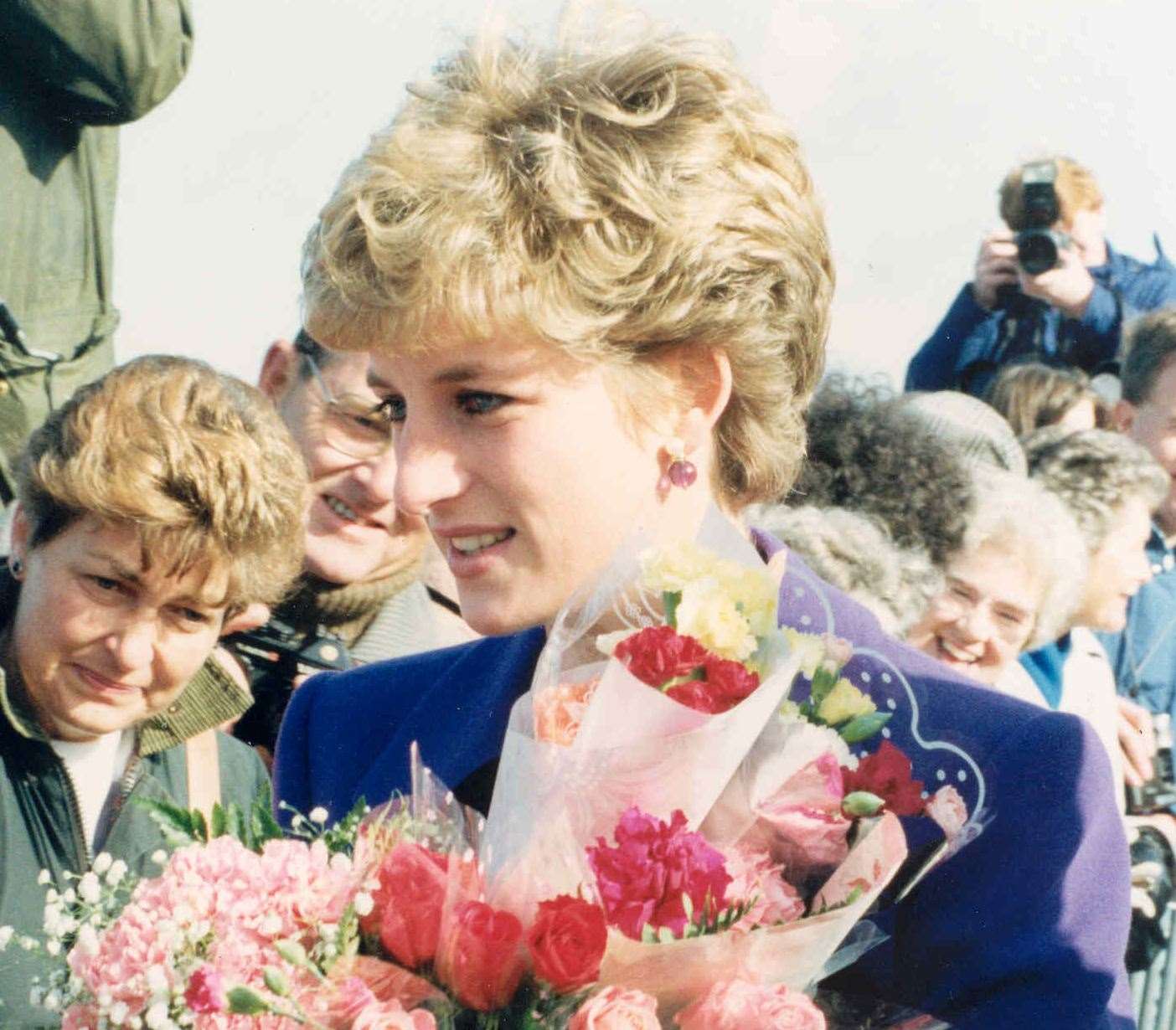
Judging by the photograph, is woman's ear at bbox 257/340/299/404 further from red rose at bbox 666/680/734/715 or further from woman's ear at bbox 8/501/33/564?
red rose at bbox 666/680/734/715

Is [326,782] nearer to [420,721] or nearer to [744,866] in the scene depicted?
[420,721]

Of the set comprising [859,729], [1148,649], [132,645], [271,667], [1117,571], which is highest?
[859,729]

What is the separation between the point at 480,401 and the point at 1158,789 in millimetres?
2749

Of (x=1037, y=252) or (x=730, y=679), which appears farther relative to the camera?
(x=1037, y=252)

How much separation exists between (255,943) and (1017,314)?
3.80m

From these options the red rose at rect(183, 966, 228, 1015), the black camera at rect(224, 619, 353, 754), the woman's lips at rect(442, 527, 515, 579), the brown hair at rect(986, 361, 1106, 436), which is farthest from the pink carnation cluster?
the brown hair at rect(986, 361, 1106, 436)

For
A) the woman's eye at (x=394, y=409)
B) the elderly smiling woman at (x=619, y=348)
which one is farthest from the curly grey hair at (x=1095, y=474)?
the woman's eye at (x=394, y=409)

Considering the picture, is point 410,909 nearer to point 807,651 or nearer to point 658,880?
point 658,880

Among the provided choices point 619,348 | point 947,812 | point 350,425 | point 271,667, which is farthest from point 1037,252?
point 947,812

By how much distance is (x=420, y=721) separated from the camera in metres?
2.34

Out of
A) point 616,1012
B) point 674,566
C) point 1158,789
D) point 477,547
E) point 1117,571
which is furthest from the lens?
point 1117,571

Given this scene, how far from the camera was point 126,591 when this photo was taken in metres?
2.84

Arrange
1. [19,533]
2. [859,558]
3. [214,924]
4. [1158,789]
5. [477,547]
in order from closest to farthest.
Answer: [214,924], [477,547], [19,533], [859,558], [1158,789]

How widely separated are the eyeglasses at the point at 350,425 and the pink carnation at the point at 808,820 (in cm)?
212
